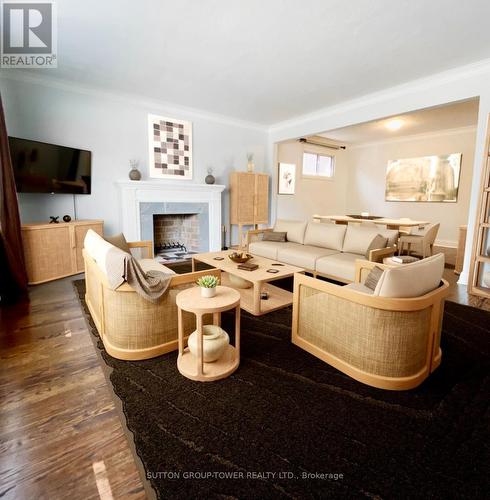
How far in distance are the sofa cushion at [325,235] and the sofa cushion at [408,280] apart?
2.36 metres

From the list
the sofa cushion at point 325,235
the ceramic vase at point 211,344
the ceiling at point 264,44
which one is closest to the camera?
the ceramic vase at point 211,344

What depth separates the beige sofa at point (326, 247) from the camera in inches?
136

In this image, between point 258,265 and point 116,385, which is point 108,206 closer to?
point 258,265

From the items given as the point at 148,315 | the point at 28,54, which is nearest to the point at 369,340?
the point at 148,315

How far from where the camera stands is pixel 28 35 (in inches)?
121

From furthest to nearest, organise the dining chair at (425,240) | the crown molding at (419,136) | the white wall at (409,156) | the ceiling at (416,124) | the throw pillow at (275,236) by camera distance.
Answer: the white wall at (409,156), the crown molding at (419,136), the ceiling at (416,124), the dining chair at (425,240), the throw pillow at (275,236)

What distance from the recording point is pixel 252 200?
20.5 feet

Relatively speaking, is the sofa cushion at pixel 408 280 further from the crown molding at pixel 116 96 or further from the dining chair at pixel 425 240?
the crown molding at pixel 116 96

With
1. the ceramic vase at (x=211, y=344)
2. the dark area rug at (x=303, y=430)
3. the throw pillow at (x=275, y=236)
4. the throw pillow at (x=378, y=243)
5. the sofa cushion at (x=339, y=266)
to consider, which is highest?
the throw pillow at (x=378, y=243)

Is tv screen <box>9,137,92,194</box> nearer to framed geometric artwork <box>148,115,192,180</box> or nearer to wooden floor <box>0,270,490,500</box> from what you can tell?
framed geometric artwork <box>148,115,192,180</box>

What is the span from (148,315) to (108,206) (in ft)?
11.4

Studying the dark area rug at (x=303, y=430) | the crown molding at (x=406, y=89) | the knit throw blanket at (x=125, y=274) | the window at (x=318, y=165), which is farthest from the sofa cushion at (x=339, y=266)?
the window at (x=318, y=165)

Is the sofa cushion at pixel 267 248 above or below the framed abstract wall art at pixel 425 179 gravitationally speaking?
below

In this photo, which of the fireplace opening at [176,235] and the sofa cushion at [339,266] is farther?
the fireplace opening at [176,235]
